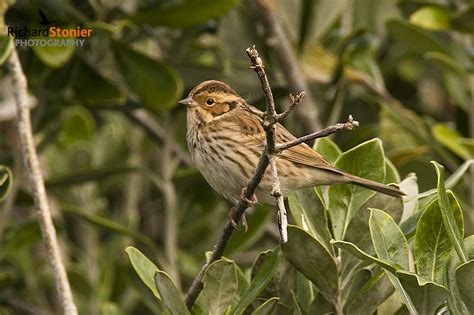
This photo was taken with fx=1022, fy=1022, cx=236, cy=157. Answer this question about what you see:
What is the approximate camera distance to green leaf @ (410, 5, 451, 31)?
15.3 feet

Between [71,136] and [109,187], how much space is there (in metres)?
0.33

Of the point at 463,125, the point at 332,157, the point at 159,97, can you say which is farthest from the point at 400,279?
the point at 463,125

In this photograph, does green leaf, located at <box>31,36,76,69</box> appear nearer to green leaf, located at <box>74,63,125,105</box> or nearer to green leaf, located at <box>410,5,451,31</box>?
green leaf, located at <box>74,63,125,105</box>

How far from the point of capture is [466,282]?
2580 mm

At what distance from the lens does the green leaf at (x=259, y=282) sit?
2879 mm

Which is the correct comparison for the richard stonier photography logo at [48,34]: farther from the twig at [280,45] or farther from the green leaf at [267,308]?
the green leaf at [267,308]

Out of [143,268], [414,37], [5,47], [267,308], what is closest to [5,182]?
[5,47]

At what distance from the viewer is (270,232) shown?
16.2ft

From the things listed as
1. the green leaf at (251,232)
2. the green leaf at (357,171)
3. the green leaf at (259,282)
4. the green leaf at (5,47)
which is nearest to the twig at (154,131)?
the green leaf at (251,232)

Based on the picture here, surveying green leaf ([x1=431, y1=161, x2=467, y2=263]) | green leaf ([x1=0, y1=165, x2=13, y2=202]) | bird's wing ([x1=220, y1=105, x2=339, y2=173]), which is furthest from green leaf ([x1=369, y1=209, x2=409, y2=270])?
green leaf ([x1=0, y1=165, x2=13, y2=202])

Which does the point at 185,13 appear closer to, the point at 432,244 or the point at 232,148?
the point at 232,148

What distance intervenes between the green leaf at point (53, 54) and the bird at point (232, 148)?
20.1 inches

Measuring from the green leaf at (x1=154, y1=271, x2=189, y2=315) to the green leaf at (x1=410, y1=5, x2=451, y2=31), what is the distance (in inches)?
90.1

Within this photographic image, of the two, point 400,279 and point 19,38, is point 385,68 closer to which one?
point 19,38
